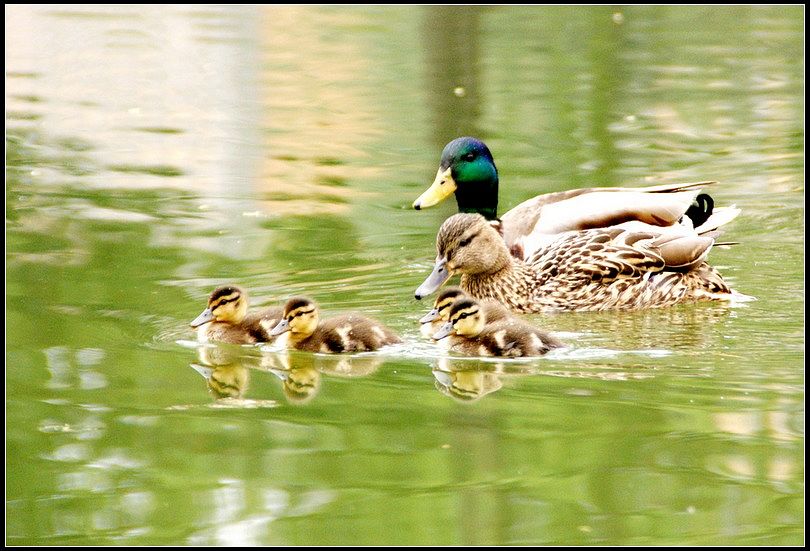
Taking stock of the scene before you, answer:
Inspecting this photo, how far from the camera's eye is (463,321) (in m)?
6.53

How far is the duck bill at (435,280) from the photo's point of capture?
726 centimetres

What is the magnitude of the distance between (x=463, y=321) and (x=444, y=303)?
157 millimetres

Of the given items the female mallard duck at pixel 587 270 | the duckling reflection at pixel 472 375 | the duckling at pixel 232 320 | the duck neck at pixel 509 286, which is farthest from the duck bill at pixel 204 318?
the duck neck at pixel 509 286

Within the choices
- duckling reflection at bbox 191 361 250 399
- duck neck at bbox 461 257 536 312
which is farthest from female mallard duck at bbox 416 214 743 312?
duckling reflection at bbox 191 361 250 399

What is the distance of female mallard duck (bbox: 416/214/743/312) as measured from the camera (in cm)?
763

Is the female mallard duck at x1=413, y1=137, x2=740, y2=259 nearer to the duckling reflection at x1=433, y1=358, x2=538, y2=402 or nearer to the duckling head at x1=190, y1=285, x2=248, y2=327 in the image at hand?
the duckling reflection at x1=433, y1=358, x2=538, y2=402

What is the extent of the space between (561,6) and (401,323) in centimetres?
1348

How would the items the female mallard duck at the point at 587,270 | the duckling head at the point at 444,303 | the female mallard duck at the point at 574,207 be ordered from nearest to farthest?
the duckling head at the point at 444,303
the female mallard duck at the point at 587,270
the female mallard duck at the point at 574,207

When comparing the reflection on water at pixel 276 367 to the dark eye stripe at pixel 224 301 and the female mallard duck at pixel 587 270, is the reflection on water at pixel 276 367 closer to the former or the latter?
the dark eye stripe at pixel 224 301

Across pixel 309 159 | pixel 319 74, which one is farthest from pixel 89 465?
pixel 319 74

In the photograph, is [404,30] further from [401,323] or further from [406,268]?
[401,323]

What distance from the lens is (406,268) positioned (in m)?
8.35

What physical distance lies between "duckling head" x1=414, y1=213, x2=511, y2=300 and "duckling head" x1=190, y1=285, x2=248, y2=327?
1.01 metres

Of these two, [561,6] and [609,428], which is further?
[561,6]
